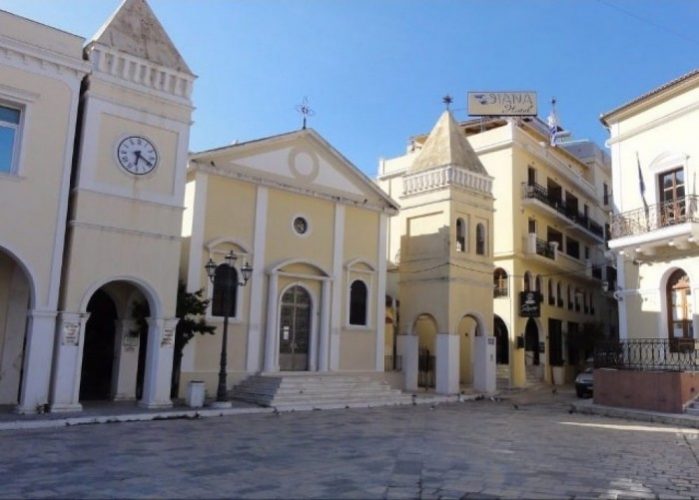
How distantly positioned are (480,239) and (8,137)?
1760 centimetres

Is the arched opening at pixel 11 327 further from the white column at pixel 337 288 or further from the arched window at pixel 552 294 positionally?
the arched window at pixel 552 294

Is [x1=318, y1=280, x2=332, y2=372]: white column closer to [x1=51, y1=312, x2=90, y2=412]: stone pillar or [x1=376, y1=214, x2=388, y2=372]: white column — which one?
[x1=376, y1=214, x2=388, y2=372]: white column

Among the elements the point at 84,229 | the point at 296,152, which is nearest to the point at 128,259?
the point at 84,229

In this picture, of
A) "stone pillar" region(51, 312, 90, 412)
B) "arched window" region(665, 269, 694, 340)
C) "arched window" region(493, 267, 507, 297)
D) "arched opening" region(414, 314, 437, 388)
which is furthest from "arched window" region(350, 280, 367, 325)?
"stone pillar" region(51, 312, 90, 412)

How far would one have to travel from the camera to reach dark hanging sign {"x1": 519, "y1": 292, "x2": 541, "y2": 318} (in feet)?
94.4

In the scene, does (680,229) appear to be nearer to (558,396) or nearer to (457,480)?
(558,396)

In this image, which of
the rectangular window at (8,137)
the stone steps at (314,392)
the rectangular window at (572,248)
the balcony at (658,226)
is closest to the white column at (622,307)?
the balcony at (658,226)

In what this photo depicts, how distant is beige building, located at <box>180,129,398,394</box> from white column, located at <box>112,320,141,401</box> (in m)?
1.41

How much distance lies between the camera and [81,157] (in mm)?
15820

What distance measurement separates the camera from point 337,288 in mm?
22703

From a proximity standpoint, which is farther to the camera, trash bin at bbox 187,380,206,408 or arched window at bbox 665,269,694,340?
arched window at bbox 665,269,694,340

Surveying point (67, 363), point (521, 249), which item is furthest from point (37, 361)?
point (521, 249)

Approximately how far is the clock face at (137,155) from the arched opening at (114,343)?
3.38 metres

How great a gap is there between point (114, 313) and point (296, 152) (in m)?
8.30
